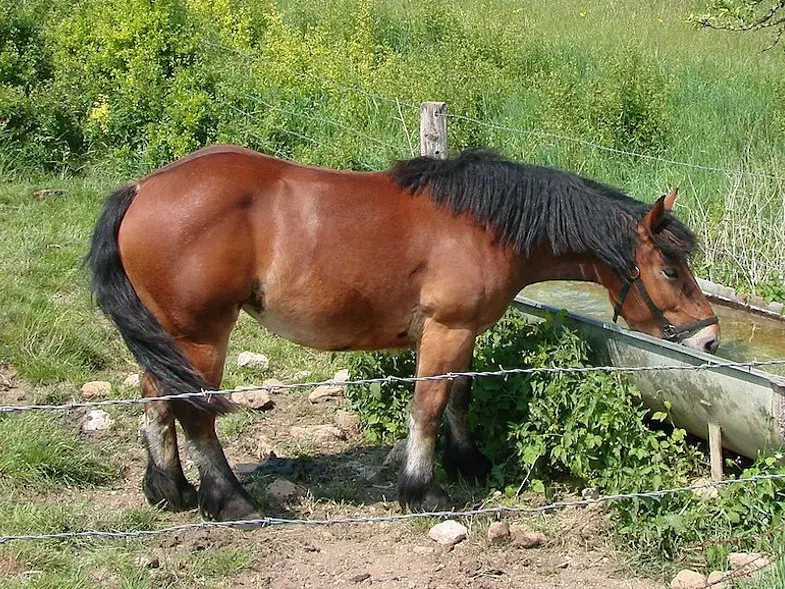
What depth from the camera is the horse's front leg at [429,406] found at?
188 inches

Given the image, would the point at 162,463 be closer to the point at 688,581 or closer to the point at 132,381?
the point at 132,381

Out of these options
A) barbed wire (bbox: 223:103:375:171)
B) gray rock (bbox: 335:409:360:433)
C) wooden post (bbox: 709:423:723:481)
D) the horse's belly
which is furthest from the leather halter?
barbed wire (bbox: 223:103:375:171)

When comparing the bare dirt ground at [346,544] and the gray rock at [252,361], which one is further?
the gray rock at [252,361]

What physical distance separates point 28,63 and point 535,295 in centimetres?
636

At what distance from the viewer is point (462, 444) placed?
17.1ft

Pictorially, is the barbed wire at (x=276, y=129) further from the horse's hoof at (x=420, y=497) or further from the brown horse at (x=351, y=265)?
the horse's hoof at (x=420, y=497)

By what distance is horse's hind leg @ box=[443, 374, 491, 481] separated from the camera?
5.19m

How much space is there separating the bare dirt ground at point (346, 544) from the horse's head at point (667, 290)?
97 centimetres

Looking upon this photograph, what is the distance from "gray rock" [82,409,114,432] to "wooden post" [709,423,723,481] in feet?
10.6

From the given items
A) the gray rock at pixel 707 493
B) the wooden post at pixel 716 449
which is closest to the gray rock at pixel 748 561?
the gray rock at pixel 707 493

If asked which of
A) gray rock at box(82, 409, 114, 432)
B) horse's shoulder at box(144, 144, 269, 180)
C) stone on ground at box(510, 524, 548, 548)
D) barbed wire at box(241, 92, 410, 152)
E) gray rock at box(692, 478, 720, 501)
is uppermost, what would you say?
horse's shoulder at box(144, 144, 269, 180)

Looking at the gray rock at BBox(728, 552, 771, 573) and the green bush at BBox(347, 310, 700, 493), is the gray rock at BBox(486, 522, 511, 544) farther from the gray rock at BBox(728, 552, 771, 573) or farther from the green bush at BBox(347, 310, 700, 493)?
the gray rock at BBox(728, 552, 771, 573)

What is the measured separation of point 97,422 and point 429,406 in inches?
81.2

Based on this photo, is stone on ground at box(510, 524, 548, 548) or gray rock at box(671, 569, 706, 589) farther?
stone on ground at box(510, 524, 548, 548)
